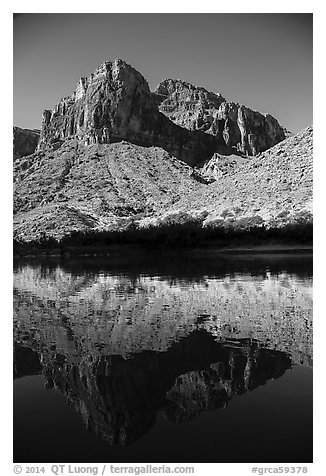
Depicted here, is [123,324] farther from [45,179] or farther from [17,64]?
[45,179]

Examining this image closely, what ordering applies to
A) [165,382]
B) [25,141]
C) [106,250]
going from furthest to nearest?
[25,141]
[106,250]
[165,382]

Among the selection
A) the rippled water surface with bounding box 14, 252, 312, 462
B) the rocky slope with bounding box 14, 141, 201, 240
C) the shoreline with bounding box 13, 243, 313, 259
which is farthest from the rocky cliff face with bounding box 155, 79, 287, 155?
the rippled water surface with bounding box 14, 252, 312, 462

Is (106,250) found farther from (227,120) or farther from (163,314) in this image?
(227,120)

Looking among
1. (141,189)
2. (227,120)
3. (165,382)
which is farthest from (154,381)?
(227,120)

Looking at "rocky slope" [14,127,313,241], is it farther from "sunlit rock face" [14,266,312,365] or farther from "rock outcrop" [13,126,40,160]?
"rock outcrop" [13,126,40,160]

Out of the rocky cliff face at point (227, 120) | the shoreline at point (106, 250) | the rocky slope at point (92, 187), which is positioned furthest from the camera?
the rocky cliff face at point (227, 120)

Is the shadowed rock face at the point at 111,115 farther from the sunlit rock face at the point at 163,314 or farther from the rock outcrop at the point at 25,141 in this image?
the sunlit rock face at the point at 163,314

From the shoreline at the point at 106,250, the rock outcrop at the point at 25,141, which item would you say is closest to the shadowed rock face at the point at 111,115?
the rock outcrop at the point at 25,141
